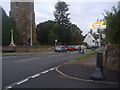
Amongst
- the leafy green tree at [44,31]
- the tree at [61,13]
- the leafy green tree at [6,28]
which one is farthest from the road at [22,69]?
the leafy green tree at [44,31]

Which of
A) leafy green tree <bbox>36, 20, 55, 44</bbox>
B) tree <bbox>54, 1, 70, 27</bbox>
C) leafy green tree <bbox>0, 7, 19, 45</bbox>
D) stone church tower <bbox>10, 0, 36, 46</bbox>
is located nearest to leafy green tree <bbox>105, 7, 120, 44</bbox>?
leafy green tree <bbox>0, 7, 19, 45</bbox>

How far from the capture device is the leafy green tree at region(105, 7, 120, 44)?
1080 cm

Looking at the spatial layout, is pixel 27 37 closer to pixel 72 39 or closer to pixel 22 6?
pixel 22 6

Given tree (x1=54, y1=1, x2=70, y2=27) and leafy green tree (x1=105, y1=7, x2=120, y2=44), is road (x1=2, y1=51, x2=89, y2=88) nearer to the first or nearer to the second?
leafy green tree (x1=105, y1=7, x2=120, y2=44)

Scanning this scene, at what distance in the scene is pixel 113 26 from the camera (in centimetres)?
1102

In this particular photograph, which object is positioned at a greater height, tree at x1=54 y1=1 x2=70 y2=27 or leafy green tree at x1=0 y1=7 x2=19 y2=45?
tree at x1=54 y1=1 x2=70 y2=27

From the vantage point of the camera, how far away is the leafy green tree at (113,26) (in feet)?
35.4

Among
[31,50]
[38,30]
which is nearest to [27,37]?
[38,30]

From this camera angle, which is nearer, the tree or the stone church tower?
the stone church tower

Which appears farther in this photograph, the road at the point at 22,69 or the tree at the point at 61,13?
the tree at the point at 61,13

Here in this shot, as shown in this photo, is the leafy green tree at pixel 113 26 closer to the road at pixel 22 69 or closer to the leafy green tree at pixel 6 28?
the road at pixel 22 69

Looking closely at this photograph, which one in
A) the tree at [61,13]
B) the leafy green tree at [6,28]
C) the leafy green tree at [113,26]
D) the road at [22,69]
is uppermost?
the tree at [61,13]

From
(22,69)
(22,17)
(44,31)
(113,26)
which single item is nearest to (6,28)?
(22,17)

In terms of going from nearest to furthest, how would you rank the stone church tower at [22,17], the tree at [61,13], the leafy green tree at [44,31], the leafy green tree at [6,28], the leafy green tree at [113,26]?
the leafy green tree at [113,26]
the leafy green tree at [6,28]
the stone church tower at [22,17]
the tree at [61,13]
the leafy green tree at [44,31]
